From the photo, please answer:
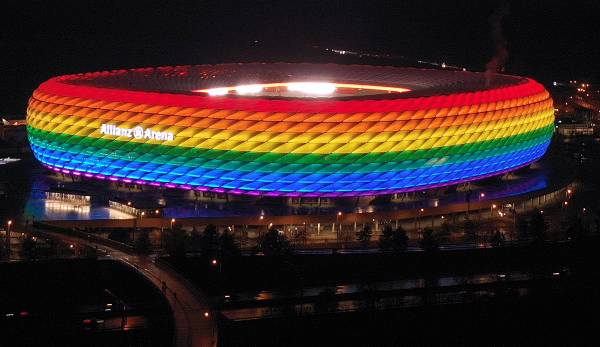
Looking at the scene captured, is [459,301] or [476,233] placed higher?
[476,233]

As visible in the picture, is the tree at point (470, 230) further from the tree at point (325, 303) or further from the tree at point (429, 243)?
the tree at point (325, 303)

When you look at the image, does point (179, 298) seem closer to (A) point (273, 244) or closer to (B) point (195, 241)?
(A) point (273, 244)

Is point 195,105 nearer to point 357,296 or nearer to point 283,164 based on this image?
point 283,164

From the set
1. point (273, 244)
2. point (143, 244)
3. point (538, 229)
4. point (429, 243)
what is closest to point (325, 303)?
point (273, 244)

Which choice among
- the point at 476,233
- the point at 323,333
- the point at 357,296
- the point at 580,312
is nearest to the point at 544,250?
the point at 476,233

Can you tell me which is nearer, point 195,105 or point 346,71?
point 195,105

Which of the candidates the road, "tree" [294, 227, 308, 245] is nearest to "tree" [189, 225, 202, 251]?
the road
